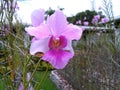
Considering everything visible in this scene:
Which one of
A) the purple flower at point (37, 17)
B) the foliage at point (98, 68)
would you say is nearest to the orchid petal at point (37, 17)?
the purple flower at point (37, 17)

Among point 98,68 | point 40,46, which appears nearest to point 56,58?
point 40,46

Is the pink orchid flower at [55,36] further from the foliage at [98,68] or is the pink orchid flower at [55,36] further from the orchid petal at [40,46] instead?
the foliage at [98,68]

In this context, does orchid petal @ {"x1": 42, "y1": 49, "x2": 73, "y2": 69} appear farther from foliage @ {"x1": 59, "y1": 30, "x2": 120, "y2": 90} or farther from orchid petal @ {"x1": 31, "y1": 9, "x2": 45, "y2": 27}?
foliage @ {"x1": 59, "y1": 30, "x2": 120, "y2": 90}

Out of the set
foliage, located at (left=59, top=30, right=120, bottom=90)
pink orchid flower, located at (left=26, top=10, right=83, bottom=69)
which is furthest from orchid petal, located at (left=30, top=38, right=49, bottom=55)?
foliage, located at (left=59, top=30, right=120, bottom=90)

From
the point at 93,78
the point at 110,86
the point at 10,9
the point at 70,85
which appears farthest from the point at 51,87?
the point at 10,9

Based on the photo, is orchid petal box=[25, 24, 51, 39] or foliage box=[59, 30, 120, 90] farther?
foliage box=[59, 30, 120, 90]

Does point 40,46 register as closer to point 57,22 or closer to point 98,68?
point 57,22

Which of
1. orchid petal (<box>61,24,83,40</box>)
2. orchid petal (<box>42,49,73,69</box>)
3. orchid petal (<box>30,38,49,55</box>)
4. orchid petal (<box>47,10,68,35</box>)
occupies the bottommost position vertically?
orchid petal (<box>42,49,73,69</box>)

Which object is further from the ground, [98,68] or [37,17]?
[37,17]
